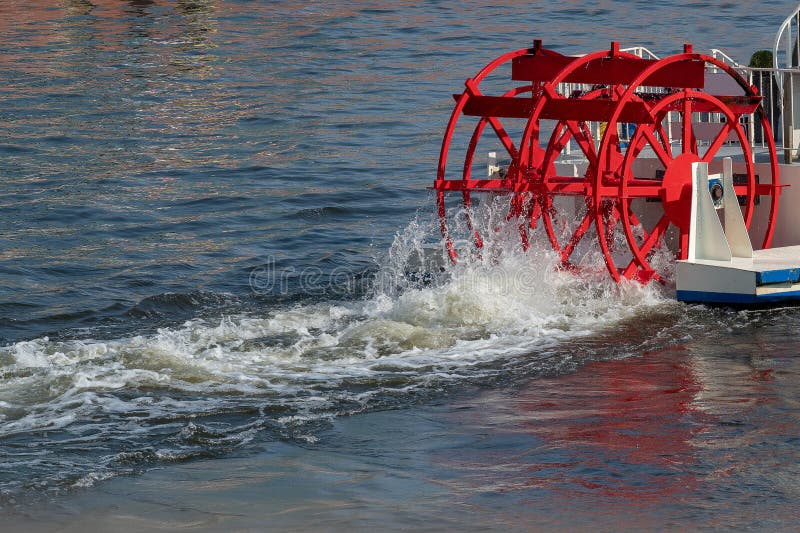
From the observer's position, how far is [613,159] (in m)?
10.3

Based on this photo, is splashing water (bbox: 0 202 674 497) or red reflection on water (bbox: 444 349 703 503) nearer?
red reflection on water (bbox: 444 349 703 503)

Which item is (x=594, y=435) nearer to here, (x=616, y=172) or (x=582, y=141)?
(x=616, y=172)

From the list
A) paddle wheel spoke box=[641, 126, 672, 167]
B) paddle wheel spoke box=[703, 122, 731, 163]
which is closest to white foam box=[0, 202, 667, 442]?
paddle wheel spoke box=[641, 126, 672, 167]

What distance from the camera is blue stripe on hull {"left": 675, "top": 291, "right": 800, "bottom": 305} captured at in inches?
340

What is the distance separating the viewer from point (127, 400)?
21.6 ft

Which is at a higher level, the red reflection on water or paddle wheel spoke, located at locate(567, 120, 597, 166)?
paddle wheel spoke, located at locate(567, 120, 597, 166)

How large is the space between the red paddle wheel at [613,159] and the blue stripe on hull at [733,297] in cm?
39

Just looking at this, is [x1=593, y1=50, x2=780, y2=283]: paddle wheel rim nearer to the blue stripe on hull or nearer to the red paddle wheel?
the red paddle wheel

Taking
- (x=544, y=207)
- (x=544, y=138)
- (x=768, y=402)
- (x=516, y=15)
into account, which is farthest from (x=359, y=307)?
(x=516, y=15)

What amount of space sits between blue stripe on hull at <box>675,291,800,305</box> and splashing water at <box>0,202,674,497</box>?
0.27 metres

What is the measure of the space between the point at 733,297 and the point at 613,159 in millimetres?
2016

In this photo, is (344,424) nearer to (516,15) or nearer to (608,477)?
(608,477)

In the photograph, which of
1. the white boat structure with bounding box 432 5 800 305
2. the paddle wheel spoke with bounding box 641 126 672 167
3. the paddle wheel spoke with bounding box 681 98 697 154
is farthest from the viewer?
the paddle wheel spoke with bounding box 681 98 697 154

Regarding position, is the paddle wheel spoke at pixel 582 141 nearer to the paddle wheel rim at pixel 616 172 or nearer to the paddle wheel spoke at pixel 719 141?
the paddle wheel rim at pixel 616 172
